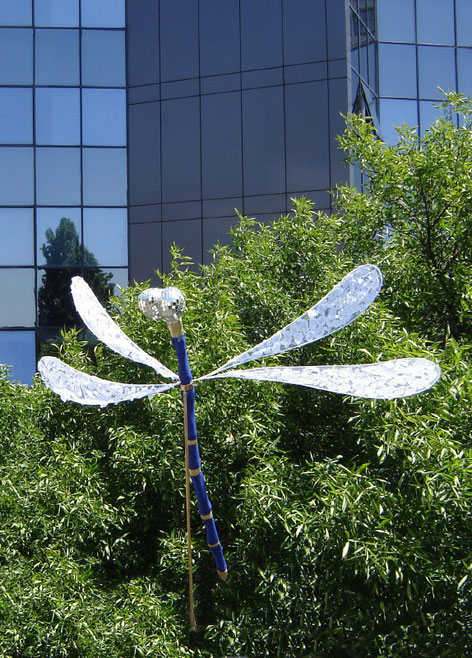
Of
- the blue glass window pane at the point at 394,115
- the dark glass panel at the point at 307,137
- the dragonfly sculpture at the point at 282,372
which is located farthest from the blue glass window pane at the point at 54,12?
the dragonfly sculpture at the point at 282,372

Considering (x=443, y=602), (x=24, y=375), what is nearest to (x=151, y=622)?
(x=443, y=602)

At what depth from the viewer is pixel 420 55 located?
19.8 metres

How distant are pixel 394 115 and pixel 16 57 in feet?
25.3

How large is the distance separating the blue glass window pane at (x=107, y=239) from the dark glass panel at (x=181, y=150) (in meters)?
1.12

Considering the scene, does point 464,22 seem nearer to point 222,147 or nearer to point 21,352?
point 222,147

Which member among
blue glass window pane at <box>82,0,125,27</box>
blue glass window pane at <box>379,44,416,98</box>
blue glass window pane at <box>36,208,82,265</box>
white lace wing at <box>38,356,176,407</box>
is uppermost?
blue glass window pane at <box>82,0,125,27</box>

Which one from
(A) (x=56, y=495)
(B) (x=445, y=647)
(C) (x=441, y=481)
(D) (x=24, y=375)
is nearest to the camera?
(C) (x=441, y=481)

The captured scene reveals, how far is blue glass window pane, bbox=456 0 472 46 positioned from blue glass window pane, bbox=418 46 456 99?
38 cm

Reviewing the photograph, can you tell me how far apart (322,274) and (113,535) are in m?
2.74

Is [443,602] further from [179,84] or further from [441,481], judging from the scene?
[179,84]

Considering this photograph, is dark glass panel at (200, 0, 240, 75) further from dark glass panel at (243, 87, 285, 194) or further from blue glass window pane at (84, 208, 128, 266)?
blue glass window pane at (84, 208, 128, 266)

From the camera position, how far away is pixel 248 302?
8039 mm

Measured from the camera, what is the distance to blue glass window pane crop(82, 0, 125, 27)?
19141 millimetres

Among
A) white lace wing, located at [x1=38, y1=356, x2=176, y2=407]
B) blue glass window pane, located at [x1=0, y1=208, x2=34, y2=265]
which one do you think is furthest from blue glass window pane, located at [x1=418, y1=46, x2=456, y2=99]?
white lace wing, located at [x1=38, y1=356, x2=176, y2=407]
